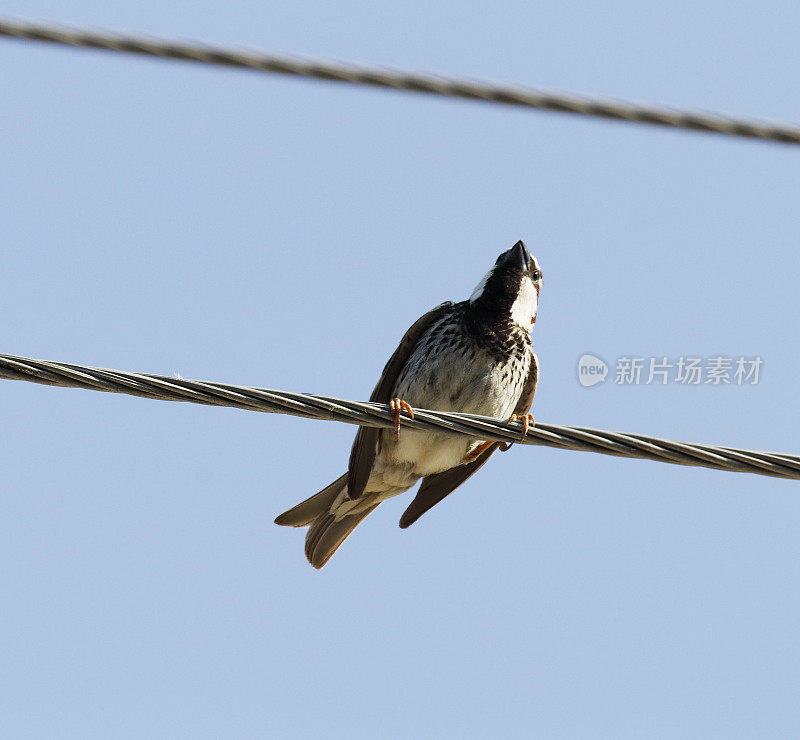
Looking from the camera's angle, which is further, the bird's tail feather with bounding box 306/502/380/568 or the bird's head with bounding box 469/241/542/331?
the bird's tail feather with bounding box 306/502/380/568

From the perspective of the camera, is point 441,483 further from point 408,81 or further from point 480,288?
point 408,81

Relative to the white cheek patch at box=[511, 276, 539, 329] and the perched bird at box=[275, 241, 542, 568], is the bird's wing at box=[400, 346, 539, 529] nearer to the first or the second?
the perched bird at box=[275, 241, 542, 568]

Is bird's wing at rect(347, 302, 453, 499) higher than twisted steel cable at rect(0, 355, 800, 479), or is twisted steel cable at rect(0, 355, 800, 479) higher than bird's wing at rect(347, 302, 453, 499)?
bird's wing at rect(347, 302, 453, 499)

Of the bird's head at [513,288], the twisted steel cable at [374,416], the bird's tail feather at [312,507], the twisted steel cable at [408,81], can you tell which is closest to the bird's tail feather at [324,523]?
the bird's tail feather at [312,507]

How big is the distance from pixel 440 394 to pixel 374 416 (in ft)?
7.10

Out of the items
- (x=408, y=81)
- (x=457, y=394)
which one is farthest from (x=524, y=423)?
(x=408, y=81)

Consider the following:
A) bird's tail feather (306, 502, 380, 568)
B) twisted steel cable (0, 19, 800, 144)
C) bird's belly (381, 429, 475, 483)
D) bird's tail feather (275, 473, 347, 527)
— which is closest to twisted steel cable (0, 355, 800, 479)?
twisted steel cable (0, 19, 800, 144)

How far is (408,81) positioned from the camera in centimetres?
316

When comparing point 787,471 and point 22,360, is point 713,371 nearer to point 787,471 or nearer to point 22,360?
point 787,471

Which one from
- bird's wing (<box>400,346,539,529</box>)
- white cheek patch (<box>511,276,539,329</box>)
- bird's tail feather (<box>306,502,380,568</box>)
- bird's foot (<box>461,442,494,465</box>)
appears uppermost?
white cheek patch (<box>511,276,539,329</box>)

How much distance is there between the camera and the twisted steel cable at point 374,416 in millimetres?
3762

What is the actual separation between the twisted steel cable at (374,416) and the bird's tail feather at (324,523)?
2.47m

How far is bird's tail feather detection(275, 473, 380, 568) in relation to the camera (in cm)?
682

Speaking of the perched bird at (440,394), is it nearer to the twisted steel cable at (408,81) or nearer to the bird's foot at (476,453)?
the bird's foot at (476,453)
